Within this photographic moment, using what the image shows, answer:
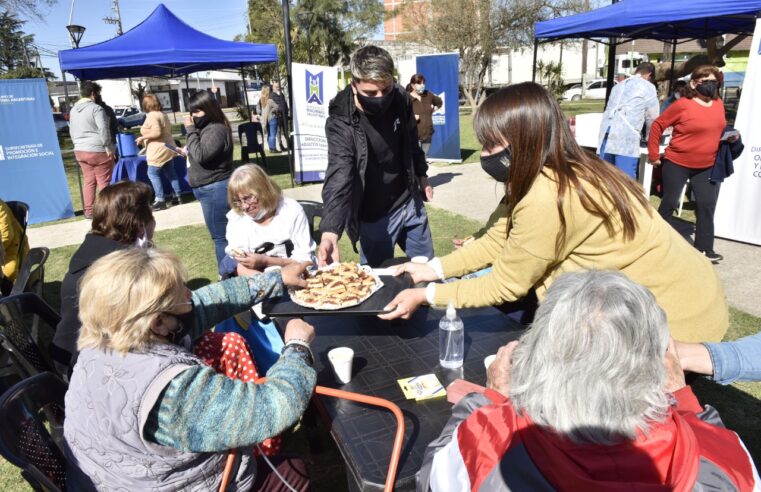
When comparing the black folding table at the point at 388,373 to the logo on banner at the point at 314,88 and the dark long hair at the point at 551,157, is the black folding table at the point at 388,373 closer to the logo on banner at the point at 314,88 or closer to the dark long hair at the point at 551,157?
the dark long hair at the point at 551,157

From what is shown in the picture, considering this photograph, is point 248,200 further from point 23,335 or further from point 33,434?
point 33,434

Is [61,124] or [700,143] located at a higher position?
[700,143]

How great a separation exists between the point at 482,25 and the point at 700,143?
26.4m

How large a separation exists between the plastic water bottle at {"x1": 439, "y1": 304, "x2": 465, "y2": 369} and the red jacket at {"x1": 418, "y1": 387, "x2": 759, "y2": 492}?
2.30ft

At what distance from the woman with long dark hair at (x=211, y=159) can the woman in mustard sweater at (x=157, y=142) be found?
13.3ft

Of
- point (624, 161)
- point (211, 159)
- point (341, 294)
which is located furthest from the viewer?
point (624, 161)

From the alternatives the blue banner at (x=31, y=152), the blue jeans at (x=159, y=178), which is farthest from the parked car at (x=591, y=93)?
the blue banner at (x=31, y=152)

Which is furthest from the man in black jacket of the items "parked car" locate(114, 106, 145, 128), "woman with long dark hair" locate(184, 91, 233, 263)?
"parked car" locate(114, 106, 145, 128)

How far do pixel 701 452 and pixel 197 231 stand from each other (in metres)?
7.05

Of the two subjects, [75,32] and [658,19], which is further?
[75,32]

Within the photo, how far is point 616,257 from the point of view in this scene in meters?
1.88

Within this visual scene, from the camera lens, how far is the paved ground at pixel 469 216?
448 cm

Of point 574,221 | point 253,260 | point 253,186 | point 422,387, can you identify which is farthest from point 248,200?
point 574,221

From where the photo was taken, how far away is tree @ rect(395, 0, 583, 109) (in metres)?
28.5
